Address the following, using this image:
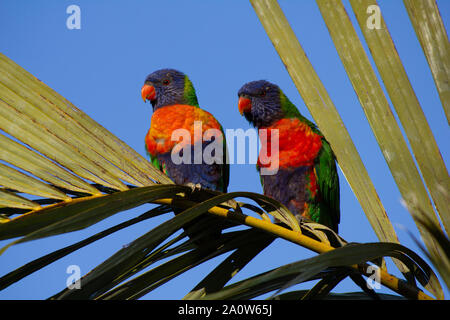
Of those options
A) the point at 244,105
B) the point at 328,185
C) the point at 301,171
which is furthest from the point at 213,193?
the point at 244,105

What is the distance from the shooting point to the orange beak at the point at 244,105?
396 centimetres

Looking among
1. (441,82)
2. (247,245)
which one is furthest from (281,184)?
(441,82)

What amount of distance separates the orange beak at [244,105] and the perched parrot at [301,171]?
429 mm

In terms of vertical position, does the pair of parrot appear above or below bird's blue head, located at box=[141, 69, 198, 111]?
below

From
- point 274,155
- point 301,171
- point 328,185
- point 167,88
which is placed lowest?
point 328,185

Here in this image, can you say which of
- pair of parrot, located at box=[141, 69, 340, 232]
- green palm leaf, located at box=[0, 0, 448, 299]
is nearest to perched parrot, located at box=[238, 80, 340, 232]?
pair of parrot, located at box=[141, 69, 340, 232]

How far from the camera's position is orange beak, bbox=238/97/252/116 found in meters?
3.96

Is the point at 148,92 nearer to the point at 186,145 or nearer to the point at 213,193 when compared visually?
the point at 186,145

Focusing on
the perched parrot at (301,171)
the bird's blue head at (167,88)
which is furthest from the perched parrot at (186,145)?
the perched parrot at (301,171)

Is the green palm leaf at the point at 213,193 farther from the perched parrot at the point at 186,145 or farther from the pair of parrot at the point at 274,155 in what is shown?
the perched parrot at the point at 186,145

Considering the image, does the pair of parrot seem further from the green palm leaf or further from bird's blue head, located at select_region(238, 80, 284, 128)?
the green palm leaf

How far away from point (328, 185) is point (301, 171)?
0.25m

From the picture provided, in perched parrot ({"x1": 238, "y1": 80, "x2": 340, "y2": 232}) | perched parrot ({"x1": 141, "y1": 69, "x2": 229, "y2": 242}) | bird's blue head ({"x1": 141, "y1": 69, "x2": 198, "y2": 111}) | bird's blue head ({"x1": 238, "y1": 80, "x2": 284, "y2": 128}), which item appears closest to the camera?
perched parrot ({"x1": 238, "y1": 80, "x2": 340, "y2": 232})

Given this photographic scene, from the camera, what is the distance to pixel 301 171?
3.31 metres
